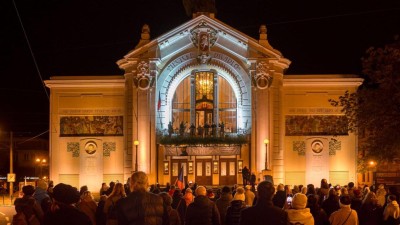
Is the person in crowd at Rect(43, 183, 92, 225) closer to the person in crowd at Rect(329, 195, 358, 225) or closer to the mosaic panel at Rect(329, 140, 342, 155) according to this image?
the person in crowd at Rect(329, 195, 358, 225)

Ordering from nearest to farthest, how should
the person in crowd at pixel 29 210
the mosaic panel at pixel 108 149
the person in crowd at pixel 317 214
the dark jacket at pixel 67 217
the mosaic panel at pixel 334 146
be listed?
the dark jacket at pixel 67 217, the person in crowd at pixel 29 210, the person in crowd at pixel 317 214, the mosaic panel at pixel 334 146, the mosaic panel at pixel 108 149

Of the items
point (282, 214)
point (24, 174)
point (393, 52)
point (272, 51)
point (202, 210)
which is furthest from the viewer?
point (24, 174)

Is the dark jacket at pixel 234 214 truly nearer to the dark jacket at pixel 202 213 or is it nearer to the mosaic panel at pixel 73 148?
the dark jacket at pixel 202 213

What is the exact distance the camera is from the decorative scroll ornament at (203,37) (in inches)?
2029

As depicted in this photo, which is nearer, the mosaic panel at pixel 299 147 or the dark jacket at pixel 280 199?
the dark jacket at pixel 280 199

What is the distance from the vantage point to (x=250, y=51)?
5112 cm

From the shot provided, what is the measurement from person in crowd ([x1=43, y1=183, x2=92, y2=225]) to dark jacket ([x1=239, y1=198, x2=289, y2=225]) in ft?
7.12

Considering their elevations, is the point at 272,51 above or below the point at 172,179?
above

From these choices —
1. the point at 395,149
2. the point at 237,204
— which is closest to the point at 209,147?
the point at 395,149

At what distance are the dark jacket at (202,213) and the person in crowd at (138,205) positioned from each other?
3.56 meters

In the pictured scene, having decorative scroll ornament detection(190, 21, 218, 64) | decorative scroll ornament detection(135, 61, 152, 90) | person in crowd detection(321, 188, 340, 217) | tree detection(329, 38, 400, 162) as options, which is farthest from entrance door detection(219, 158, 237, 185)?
person in crowd detection(321, 188, 340, 217)

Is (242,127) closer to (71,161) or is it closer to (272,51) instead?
(272,51)

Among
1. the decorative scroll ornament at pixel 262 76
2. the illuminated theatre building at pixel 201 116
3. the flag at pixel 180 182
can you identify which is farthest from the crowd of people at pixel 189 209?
the illuminated theatre building at pixel 201 116

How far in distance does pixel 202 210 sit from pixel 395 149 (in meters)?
18.7
